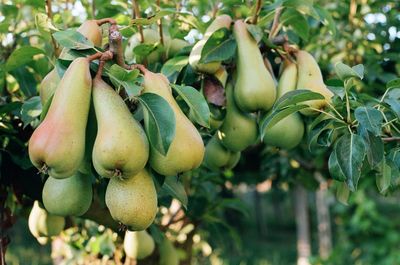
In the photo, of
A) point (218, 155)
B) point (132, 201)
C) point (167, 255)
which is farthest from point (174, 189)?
point (167, 255)

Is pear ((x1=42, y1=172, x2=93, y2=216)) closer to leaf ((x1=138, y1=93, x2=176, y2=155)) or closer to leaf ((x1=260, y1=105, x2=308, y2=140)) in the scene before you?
leaf ((x1=138, y1=93, x2=176, y2=155))

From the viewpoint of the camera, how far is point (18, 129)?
113cm

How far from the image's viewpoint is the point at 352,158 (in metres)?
0.85

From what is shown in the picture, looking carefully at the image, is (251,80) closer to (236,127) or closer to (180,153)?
(236,127)

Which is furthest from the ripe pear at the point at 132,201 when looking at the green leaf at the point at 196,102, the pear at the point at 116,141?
the green leaf at the point at 196,102

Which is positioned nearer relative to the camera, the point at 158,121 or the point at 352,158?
the point at 158,121

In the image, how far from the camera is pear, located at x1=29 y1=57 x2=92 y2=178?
0.70 metres

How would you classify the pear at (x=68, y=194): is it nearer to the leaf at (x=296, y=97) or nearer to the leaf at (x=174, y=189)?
the leaf at (x=174, y=189)

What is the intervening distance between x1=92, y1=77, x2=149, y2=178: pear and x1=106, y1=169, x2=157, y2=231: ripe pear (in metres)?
0.02

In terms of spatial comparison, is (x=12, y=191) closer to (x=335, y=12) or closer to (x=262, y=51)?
(x=262, y=51)

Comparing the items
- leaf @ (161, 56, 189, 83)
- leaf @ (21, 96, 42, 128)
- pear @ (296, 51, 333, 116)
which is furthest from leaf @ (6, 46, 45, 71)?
pear @ (296, 51, 333, 116)

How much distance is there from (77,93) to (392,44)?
1395 mm

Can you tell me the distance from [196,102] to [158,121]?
11cm

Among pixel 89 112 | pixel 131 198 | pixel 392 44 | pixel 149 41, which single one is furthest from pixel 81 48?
pixel 392 44
